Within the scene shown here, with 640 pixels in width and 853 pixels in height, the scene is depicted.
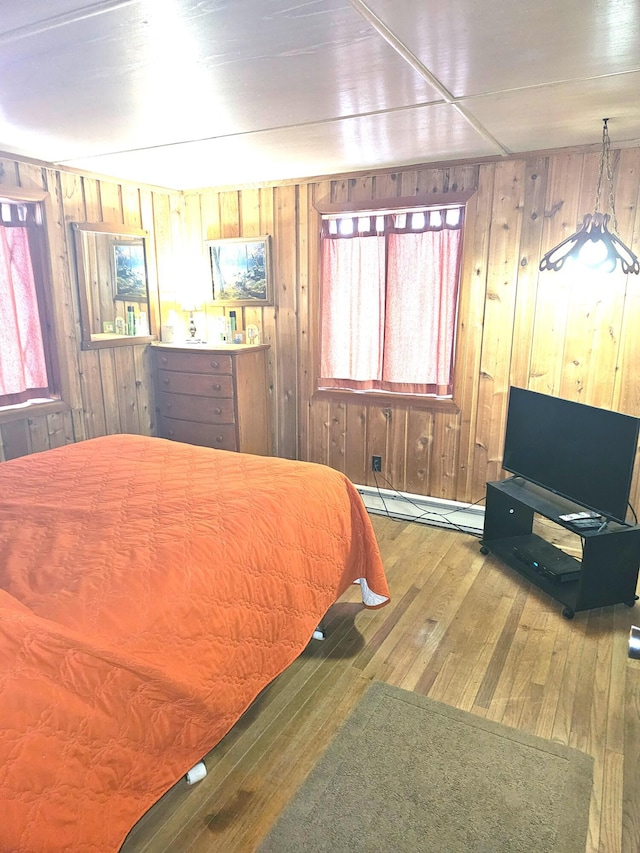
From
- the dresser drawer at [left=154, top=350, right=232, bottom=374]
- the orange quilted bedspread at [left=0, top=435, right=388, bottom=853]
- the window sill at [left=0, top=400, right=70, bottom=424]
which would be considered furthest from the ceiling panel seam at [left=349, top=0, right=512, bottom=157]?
the window sill at [left=0, top=400, right=70, bottom=424]

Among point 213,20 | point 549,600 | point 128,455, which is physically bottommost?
point 549,600

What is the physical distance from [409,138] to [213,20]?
1573mm

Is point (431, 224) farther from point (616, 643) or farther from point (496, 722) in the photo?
point (496, 722)

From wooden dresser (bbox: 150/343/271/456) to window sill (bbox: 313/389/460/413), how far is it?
20.0 inches

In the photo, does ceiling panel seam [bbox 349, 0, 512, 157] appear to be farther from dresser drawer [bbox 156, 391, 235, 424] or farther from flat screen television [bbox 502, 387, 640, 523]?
dresser drawer [bbox 156, 391, 235, 424]

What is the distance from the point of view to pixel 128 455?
2750 millimetres

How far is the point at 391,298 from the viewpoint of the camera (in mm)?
3791

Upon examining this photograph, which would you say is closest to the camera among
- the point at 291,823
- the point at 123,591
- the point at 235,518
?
the point at 123,591

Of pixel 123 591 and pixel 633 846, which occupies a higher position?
pixel 123 591

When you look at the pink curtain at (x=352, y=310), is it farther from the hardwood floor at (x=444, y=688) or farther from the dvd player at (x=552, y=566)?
the dvd player at (x=552, y=566)

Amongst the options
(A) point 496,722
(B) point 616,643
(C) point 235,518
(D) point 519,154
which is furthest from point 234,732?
(D) point 519,154

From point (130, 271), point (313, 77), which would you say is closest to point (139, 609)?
point (313, 77)

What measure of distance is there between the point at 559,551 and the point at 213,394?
2.48m

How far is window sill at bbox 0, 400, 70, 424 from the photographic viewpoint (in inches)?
129
